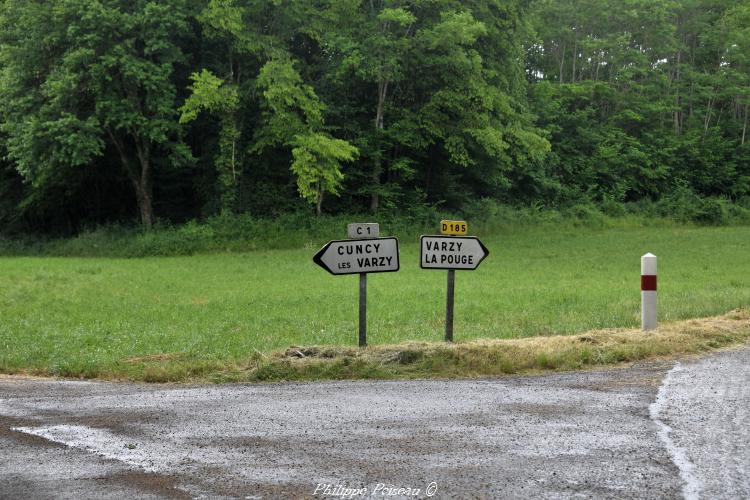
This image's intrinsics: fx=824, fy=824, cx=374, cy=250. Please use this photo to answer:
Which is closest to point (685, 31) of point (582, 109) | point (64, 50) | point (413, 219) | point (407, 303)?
point (582, 109)

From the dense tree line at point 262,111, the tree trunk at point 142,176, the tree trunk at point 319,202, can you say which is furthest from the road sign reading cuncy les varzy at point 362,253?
the tree trunk at point 142,176

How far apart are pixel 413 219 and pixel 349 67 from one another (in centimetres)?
792

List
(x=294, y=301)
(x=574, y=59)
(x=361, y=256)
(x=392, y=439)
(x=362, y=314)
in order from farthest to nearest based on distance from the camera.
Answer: (x=574, y=59)
(x=294, y=301)
(x=362, y=314)
(x=361, y=256)
(x=392, y=439)

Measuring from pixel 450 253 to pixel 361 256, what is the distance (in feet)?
3.81

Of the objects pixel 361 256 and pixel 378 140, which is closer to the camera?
pixel 361 256

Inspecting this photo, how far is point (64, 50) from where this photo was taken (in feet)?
122

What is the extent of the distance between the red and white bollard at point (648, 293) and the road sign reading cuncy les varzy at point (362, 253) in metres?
3.24

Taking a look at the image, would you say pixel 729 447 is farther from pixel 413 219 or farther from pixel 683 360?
pixel 413 219

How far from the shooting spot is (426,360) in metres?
9.04

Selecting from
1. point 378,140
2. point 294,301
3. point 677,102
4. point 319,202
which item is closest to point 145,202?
point 319,202

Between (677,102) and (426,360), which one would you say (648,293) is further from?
(677,102)

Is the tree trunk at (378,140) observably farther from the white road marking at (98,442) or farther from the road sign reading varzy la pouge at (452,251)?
the white road marking at (98,442)

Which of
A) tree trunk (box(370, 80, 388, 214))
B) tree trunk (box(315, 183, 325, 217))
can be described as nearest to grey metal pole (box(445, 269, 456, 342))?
tree trunk (box(315, 183, 325, 217))

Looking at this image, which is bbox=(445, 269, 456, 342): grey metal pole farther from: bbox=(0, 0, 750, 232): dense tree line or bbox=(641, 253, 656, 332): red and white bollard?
bbox=(0, 0, 750, 232): dense tree line
